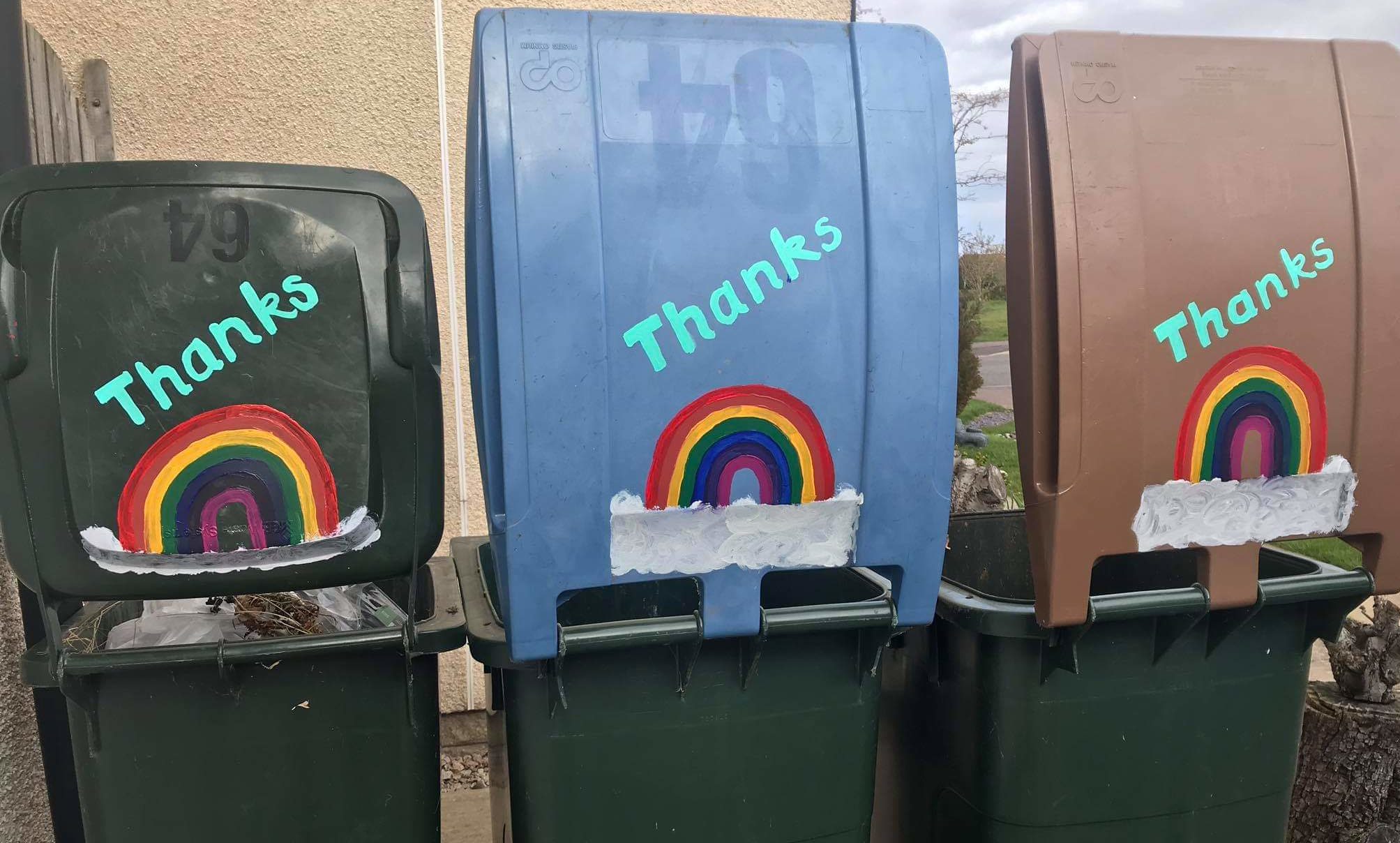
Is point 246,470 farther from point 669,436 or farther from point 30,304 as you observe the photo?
point 669,436

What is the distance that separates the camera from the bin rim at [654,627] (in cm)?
152

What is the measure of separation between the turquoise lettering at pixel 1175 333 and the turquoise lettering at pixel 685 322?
2.64 ft

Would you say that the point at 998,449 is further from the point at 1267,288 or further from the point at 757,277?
the point at 757,277

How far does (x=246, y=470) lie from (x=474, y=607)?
0.48m

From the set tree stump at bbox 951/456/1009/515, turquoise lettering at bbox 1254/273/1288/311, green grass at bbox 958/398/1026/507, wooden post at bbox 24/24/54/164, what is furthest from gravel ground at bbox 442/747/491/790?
turquoise lettering at bbox 1254/273/1288/311

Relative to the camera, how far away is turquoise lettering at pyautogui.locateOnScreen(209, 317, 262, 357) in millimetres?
1440

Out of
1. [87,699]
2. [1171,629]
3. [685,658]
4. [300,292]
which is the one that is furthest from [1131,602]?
[87,699]

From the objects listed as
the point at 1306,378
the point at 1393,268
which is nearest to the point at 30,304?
the point at 1306,378

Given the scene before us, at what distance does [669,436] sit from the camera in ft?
4.88

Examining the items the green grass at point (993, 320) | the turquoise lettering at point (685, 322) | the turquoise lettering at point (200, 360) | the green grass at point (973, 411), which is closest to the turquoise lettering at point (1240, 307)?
the green grass at point (993, 320)

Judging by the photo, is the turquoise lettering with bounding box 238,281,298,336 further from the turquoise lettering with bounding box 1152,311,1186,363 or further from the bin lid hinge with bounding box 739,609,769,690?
the turquoise lettering with bounding box 1152,311,1186,363

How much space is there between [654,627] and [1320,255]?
1.37 m

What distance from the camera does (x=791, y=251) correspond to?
1.49 metres

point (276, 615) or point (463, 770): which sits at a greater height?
point (276, 615)
